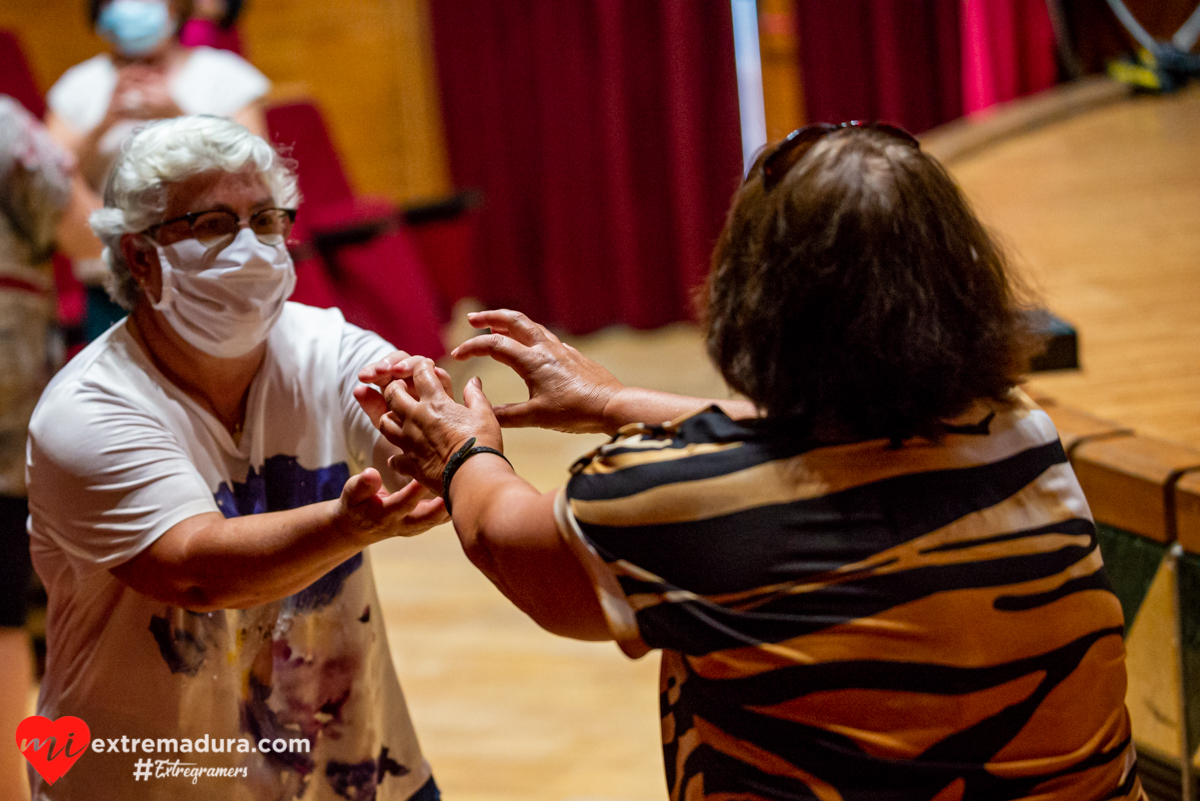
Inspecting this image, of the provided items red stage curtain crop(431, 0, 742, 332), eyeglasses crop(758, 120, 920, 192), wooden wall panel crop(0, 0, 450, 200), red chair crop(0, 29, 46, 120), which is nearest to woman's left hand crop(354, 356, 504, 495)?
eyeglasses crop(758, 120, 920, 192)

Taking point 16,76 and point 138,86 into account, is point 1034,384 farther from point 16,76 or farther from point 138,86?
point 16,76

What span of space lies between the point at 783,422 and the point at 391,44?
4762 mm

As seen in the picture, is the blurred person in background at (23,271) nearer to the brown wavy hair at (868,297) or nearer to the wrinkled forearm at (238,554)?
the wrinkled forearm at (238,554)

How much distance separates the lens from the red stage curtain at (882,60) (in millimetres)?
4969

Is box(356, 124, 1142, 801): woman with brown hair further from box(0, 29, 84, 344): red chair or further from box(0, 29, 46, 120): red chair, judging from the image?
box(0, 29, 46, 120): red chair

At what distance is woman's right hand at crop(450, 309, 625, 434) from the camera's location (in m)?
1.31

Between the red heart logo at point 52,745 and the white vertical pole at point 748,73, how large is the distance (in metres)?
4.21

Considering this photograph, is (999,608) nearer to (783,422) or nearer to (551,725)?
(783,422)

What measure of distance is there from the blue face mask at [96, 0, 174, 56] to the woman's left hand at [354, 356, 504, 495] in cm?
217

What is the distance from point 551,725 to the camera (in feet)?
8.45

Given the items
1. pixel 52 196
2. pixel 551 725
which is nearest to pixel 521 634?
pixel 551 725

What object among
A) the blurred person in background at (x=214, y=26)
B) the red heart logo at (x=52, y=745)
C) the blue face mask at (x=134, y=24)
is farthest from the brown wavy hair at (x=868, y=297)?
the blurred person in background at (x=214, y=26)

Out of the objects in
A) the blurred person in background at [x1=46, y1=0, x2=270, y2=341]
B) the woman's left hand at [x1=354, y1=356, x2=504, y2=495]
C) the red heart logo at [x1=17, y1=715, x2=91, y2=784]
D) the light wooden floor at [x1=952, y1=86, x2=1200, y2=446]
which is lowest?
the red heart logo at [x1=17, y1=715, x2=91, y2=784]

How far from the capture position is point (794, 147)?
0.93 meters
